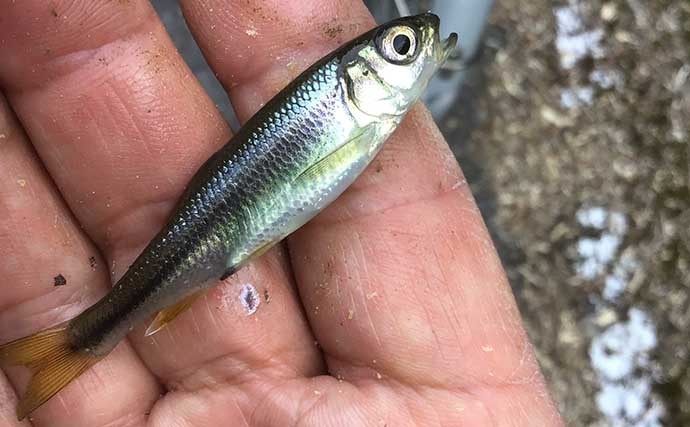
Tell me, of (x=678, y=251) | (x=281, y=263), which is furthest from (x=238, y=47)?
(x=678, y=251)

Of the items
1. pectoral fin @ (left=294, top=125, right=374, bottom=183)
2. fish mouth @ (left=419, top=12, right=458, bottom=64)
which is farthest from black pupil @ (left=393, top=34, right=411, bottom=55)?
pectoral fin @ (left=294, top=125, right=374, bottom=183)

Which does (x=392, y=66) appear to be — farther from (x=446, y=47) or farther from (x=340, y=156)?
(x=340, y=156)

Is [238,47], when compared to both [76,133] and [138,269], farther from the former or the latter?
[138,269]

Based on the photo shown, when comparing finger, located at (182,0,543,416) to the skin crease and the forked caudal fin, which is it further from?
the forked caudal fin

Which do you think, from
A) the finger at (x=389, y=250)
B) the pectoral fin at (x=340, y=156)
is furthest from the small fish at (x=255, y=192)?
the finger at (x=389, y=250)

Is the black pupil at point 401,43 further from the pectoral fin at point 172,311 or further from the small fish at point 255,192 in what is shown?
→ the pectoral fin at point 172,311

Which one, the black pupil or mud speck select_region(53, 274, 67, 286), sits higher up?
the black pupil

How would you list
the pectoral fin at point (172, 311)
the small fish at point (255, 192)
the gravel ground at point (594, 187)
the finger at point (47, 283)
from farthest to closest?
the gravel ground at point (594, 187) → the finger at point (47, 283) → the pectoral fin at point (172, 311) → the small fish at point (255, 192)

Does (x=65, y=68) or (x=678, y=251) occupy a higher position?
(x=65, y=68)
